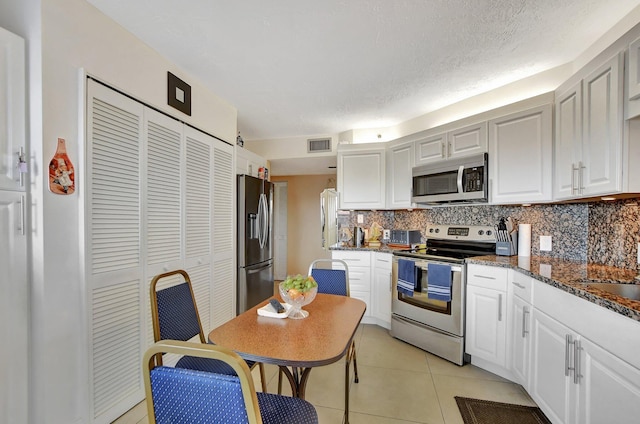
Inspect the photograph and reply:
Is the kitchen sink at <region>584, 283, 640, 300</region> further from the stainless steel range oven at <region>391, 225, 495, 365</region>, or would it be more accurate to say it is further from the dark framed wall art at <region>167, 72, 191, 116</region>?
the dark framed wall art at <region>167, 72, 191, 116</region>

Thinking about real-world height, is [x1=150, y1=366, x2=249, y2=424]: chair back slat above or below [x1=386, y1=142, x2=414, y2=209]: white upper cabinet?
below

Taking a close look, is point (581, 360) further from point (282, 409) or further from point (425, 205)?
point (425, 205)

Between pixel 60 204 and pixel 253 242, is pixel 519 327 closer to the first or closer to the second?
pixel 253 242

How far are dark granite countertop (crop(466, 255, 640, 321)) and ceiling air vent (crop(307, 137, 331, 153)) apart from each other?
2555mm

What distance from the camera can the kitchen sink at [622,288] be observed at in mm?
1552

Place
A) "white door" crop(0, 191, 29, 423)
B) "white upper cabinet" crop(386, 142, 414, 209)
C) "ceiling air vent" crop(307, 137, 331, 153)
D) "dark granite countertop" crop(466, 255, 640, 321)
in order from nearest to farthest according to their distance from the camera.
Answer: "dark granite countertop" crop(466, 255, 640, 321)
"white door" crop(0, 191, 29, 423)
"white upper cabinet" crop(386, 142, 414, 209)
"ceiling air vent" crop(307, 137, 331, 153)

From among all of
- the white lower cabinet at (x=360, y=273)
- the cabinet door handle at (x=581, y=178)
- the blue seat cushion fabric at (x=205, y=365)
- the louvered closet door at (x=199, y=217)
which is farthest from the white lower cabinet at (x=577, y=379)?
the louvered closet door at (x=199, y=217)

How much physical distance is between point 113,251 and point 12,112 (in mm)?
878

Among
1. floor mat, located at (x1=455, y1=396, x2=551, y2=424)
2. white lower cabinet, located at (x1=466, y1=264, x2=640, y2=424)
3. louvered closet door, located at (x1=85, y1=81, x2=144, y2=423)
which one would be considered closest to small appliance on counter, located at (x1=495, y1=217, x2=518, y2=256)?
white lower cabinet, located at (x1=466, y1=264, x2=640, y2=424)

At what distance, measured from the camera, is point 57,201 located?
154cm

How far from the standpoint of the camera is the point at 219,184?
3.03 m

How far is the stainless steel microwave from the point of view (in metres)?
2.73

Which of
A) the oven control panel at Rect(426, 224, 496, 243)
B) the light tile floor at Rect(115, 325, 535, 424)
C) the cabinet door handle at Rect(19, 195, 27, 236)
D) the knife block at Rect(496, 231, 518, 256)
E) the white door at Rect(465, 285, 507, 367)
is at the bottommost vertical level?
the light tile floor at Rect(115, 325, 535, 424)

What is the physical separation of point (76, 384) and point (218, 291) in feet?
4.58
